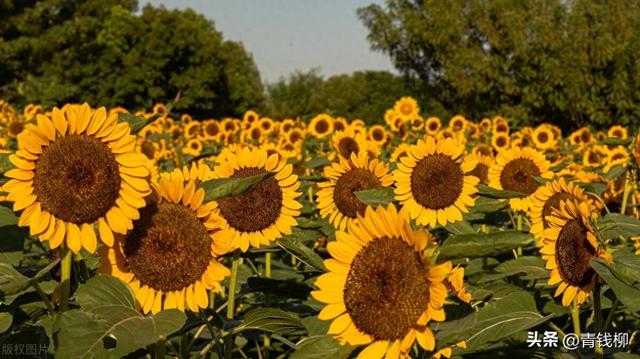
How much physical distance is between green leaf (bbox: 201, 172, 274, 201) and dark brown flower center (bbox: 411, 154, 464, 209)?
174 centimetres

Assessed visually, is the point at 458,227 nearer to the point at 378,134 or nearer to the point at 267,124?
the point at 378,134

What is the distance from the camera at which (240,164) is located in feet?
9.49

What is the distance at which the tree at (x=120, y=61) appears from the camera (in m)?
31.5

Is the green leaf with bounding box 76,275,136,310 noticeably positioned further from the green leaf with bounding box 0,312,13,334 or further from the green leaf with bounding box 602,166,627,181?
the green leaf with bounding box 602,166,627,181

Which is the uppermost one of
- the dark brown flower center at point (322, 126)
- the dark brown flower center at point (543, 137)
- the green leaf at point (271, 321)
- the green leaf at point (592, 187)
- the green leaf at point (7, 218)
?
the dark brown flower center at point (322, 126)

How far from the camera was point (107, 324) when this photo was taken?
1.60 m

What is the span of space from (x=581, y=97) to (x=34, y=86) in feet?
67.1

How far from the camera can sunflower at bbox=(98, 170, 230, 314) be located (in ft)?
5.95

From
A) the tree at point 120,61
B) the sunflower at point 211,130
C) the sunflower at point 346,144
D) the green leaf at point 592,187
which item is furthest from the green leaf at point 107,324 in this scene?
the tree at point 120,61

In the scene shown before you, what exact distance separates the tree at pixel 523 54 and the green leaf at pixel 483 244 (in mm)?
19203

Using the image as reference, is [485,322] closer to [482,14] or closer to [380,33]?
[482,14]

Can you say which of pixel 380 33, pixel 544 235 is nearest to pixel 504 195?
pixel 544 235

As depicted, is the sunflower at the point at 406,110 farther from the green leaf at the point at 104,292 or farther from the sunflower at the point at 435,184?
the green leaf at the point at 104,292

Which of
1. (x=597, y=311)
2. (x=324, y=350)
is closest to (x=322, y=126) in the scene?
(x=597, y=311)
